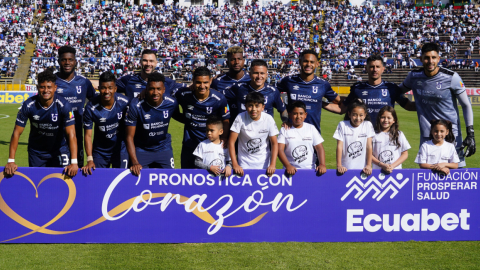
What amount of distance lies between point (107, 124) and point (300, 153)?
8.97 ft

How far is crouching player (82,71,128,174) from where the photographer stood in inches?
229

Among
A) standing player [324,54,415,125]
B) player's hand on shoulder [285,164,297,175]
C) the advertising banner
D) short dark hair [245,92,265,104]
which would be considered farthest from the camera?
the advertising banner

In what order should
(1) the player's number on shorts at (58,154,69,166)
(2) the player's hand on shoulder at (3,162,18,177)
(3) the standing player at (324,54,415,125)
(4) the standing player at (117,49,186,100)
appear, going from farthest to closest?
(4) the standing player at (117,49,186,100) < (3) the standing player at (324,54,415,125) < (1) the player's number on shorts at (58,154,69,166) < (2) the player's hand on shoulder at (3,162,18,177)

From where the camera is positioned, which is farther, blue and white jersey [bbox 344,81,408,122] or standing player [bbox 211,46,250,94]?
standing player [bbox 211,46,250,94]

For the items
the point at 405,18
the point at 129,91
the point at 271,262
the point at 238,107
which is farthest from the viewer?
the point at 405,18

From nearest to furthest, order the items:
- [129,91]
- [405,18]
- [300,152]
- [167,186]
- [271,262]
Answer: [271,262]
[167,186]
[300,152]
[129,91]
[405,18]

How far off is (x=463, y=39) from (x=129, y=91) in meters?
39.9

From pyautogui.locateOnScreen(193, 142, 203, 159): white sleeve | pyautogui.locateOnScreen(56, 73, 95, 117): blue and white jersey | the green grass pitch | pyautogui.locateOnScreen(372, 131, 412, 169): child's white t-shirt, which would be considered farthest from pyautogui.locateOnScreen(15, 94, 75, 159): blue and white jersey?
pyautogui.locateOnScreen(372, 131, 412, 169): child's white t-shirt

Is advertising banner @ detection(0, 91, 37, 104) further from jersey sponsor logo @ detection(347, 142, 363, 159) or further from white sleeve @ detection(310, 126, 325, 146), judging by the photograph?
jersey sponsor logo @ detection(347, 142, 363, 159)

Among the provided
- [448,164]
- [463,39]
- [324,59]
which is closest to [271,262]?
[448,164]

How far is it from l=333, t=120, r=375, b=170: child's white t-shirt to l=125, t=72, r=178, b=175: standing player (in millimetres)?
2378

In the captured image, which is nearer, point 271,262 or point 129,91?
point 271,262

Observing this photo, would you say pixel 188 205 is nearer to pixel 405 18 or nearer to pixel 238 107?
pixel 238 107

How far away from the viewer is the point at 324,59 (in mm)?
39531
